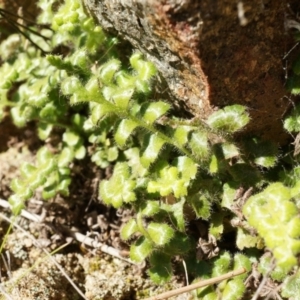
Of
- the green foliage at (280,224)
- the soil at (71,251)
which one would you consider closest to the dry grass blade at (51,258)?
the soil at (71,251)

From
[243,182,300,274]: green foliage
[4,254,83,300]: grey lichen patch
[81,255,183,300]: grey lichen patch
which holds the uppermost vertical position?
[243,182,300,274]: green foliage

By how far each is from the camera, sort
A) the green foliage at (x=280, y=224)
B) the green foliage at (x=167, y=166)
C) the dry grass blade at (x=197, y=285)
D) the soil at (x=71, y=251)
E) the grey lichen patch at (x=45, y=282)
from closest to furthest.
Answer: the green foliage at (x=280, y=224) → the green foliage at (x=167, y=166) → the dry grass blade at (x=197, y=285) → the grey lichen patch at (x=45, y=282) → the soil at (x=71, y=251)

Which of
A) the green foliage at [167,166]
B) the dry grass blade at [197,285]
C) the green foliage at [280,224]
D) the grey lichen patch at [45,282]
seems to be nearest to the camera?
the green foliage at [280,224]

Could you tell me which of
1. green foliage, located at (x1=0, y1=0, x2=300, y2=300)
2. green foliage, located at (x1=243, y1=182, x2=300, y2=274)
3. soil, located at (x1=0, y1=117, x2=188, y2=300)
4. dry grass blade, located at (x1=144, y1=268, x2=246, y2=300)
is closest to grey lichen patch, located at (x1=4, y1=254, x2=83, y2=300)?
soil, located at (x1=0, y1=117, x2=188, y2=300)

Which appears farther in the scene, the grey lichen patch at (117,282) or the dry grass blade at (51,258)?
the grey lichen patch at (117,282)

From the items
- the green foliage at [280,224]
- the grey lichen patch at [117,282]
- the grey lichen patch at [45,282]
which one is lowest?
the grey lichen patch at [117,282]

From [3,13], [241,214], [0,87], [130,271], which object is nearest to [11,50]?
[3,13]

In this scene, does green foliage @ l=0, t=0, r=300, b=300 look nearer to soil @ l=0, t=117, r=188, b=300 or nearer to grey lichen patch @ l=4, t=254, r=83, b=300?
soil @ l=0, t=117, r=188, b=300

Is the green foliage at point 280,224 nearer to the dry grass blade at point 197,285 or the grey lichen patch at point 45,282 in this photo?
the dry grass blade at point 197,285
